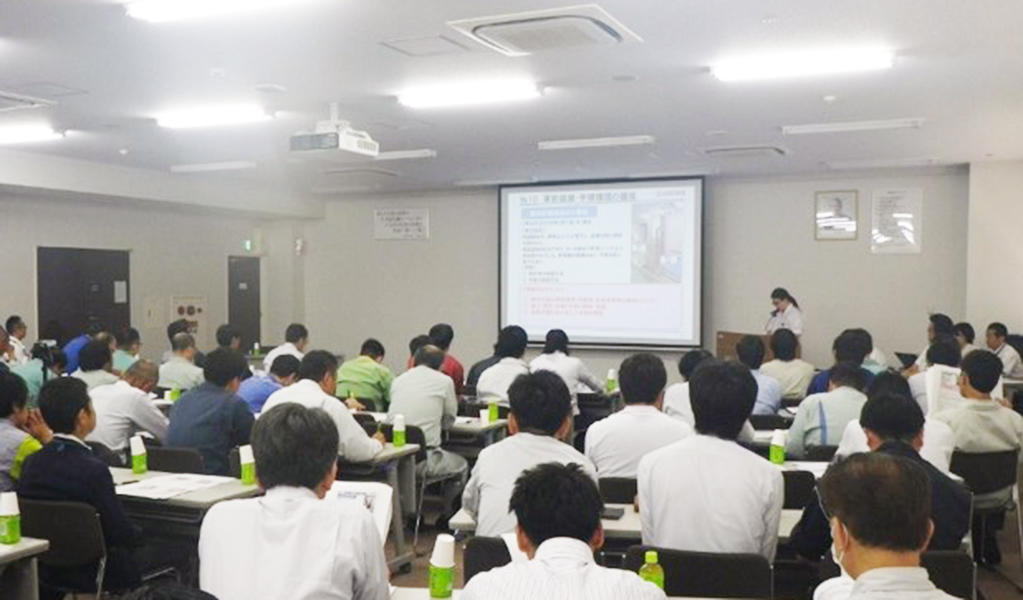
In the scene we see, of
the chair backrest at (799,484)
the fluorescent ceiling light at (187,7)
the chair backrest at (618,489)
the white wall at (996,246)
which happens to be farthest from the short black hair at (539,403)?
the white wall at (996,246)

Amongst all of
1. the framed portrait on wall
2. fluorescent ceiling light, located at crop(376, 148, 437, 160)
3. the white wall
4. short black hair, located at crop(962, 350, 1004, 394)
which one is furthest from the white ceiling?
short black hair, located at crop(962, 350, 1004, 394)

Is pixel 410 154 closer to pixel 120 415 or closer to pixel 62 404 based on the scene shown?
pixel 120 415

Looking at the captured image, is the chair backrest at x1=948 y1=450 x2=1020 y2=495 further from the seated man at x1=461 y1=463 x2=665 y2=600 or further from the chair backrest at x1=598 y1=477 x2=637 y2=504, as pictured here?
the seated man at x1=461 y1=463 x2=665 y2=600

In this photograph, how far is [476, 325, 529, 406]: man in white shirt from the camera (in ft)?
22.5

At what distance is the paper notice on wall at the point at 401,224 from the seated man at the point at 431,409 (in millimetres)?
7290

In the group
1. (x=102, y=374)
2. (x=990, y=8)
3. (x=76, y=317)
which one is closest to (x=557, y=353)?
(x=102, y=374)

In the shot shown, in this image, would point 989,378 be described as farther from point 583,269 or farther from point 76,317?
point 76,317

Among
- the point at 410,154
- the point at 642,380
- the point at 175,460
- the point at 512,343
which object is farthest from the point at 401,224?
the point at 642,380

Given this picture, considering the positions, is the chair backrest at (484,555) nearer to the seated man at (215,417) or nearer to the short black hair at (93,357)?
the seated man at (215,417)

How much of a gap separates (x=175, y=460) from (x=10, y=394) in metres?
0.92

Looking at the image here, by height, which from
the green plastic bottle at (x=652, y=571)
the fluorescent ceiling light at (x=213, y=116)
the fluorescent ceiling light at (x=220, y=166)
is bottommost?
the green plastic bottle at (x=652, y=571)

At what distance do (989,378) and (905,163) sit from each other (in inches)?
239

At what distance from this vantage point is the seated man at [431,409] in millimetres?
5934

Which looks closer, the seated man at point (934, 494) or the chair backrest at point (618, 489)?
the seated man at point (934, 494)
